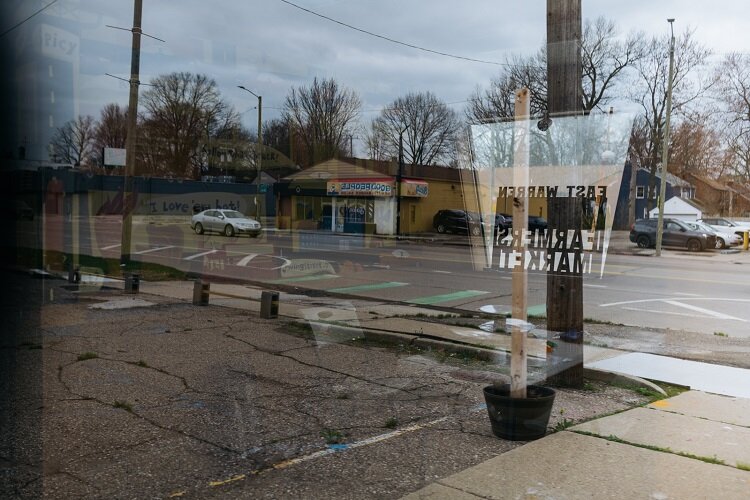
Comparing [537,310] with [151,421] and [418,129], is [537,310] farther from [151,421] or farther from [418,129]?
[151,421]

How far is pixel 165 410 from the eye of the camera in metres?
4.80

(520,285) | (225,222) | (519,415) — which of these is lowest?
(519,415)

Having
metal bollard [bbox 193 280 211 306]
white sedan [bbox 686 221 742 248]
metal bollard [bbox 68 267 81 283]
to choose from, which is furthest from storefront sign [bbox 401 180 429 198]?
white sedan [bbox 686 221 742 248]

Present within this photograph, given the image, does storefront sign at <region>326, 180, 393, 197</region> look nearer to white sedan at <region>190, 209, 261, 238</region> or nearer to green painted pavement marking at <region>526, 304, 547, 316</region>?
white sedan at <region>190, 209, 261, 238</region>

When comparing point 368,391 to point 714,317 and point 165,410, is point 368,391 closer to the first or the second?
point 165,410

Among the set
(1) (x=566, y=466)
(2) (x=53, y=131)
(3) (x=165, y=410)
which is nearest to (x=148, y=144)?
(2) (x=53, y=131)

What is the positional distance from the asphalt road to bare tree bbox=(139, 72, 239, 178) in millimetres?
1728

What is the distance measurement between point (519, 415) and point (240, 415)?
2083 millimetres

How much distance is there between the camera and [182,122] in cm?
574

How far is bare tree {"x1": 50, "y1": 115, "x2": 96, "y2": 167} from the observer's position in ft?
15.0

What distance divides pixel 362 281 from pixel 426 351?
7023mm

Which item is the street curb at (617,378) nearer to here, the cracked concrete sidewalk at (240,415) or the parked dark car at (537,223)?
the cracked concrete sidewalk at (240,415)

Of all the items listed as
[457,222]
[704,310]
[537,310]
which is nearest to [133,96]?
[457,222]

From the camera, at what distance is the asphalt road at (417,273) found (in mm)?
9305
